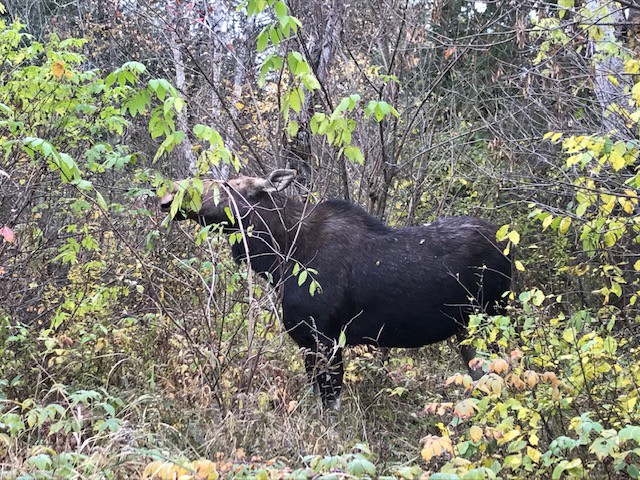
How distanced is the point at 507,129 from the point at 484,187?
0.88 m

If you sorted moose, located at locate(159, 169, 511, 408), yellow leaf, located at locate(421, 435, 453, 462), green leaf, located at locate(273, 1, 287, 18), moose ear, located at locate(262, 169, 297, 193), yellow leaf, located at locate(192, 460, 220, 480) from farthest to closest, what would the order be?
1. moose, located at locate(159, 169, 511, 408)
2. moose ear, located at locate(262, 169, 297, 193)
3. green leaf, located at locate(273, 1, 287, 18)
4. yellow leaf, located at locate(421, 435, 453, 462)
5. yellow leaf, located at locate(192, 460, 220, 480)

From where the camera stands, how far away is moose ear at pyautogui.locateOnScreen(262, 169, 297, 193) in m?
5.89

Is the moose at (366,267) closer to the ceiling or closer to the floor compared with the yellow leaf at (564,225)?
closer to the floor

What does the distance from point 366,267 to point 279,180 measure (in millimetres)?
1138

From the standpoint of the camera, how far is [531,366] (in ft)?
17.7

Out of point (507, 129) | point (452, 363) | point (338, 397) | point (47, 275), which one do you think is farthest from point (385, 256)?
point (507, 129)

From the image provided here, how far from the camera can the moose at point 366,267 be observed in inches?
245

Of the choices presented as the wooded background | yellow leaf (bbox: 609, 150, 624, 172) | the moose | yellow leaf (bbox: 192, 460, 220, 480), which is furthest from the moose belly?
yellow leaf (bbox: 192, 460, 220, 480)

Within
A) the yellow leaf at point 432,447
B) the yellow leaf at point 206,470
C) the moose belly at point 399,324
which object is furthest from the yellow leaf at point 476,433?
the moose belly at point 399,324

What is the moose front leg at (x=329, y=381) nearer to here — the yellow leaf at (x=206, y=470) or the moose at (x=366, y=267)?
the moose at (x=366, y=267)

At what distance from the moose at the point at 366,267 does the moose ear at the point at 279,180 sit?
0.15 metres

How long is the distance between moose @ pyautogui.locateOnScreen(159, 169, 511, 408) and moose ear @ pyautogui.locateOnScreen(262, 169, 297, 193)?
15 centimetres

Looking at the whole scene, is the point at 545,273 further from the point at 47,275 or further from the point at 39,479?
the point at 39,479

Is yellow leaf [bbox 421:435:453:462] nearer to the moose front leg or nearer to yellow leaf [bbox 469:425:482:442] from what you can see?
yellow leaf [bbox 469:425:482:442]
